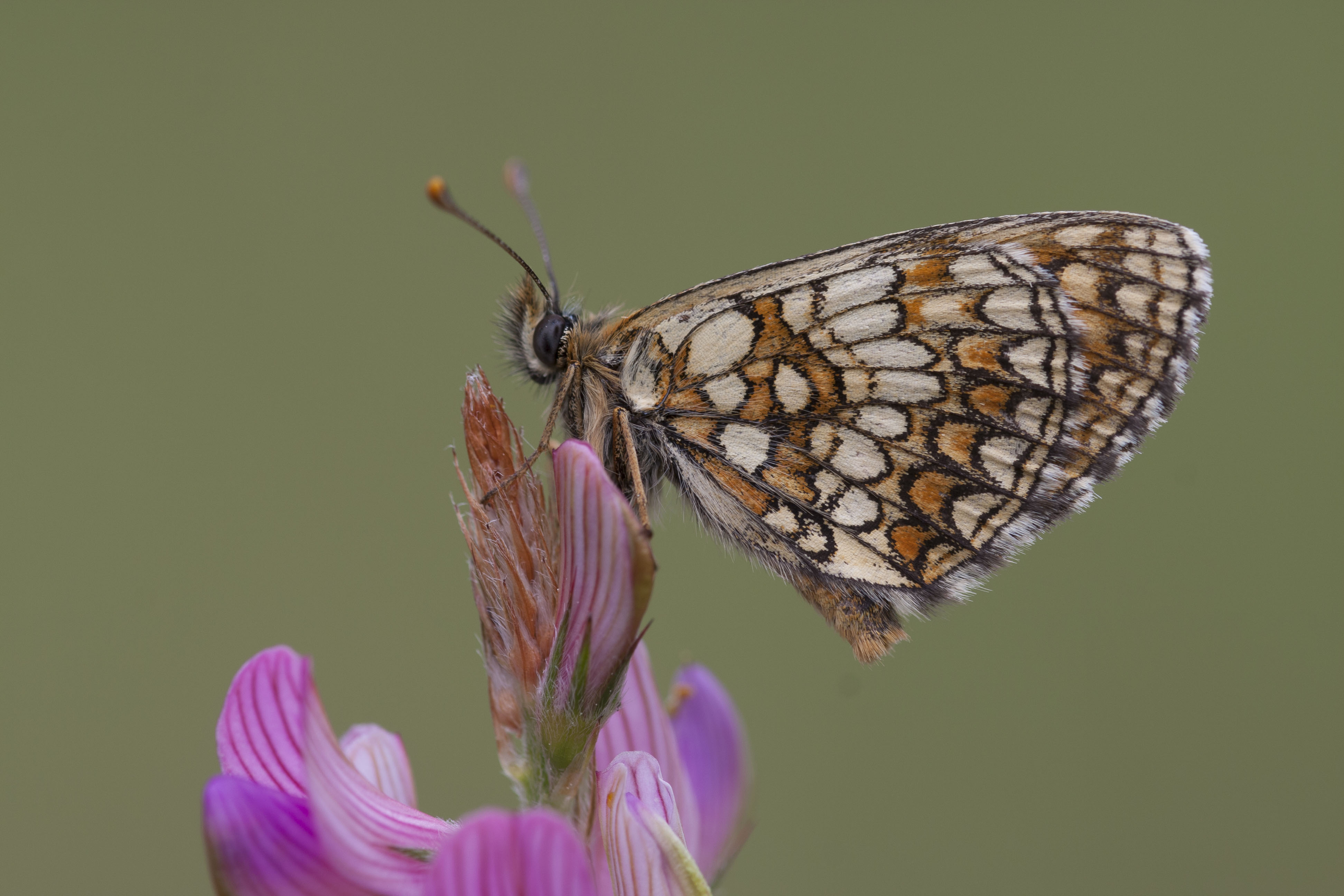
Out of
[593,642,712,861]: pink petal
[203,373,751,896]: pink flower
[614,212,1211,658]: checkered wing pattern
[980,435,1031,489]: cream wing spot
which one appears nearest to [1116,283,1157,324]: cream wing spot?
[614,212,1211,658]: checkered wing pattern

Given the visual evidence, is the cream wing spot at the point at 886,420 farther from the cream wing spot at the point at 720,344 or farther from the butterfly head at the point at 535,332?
the butterfly head at the point at 535,332

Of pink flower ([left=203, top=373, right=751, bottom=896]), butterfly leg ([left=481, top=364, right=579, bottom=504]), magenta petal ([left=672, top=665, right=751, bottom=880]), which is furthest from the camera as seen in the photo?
Answer: magenta petal ([left=672, top=665, right=751, bottom=880])

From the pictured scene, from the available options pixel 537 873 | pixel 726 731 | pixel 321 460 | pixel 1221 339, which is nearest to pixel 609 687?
pixel 537 873

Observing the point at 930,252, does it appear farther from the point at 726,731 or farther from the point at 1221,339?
the point at 1221,339

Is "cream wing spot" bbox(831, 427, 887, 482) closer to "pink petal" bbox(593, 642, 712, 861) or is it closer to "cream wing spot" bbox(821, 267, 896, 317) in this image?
"cream wing spot" bbox(821, 267, 896, 317)

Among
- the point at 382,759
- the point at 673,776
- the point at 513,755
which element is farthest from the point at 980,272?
the point at 382,759

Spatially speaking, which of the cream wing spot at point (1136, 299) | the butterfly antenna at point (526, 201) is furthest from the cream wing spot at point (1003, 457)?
the butterfly antenna at point (526, 201)

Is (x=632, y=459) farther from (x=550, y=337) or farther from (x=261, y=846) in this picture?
(x=261, y=846)
